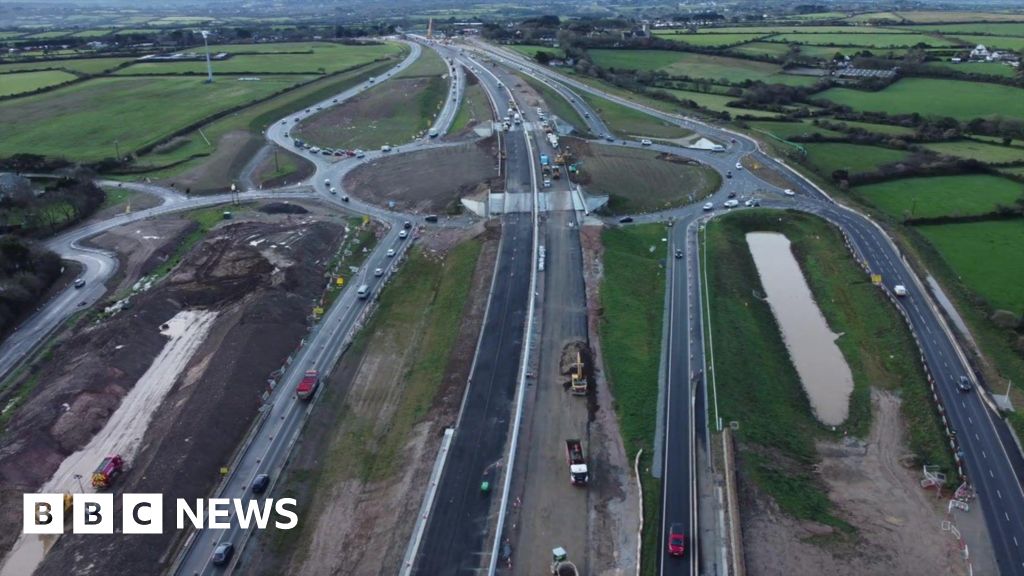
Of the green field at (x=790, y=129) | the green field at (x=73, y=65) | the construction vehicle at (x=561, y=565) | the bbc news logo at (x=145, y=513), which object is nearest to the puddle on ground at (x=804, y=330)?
the construction vehicle at (x=561, y=565)

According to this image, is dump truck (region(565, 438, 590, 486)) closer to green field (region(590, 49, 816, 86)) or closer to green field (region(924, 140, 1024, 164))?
green field (region(924, 140, 1024, 164))

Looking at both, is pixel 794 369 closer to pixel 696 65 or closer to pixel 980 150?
pixel 980 150

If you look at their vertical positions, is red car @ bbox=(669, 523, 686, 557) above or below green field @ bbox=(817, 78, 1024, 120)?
below

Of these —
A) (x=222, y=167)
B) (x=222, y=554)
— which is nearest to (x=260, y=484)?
(x=222, y=554)

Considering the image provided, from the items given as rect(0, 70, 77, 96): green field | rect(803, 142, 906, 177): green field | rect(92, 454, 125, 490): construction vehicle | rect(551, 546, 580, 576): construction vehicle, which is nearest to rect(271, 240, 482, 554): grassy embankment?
rect(92, 454, 125, 490): construction vehicle

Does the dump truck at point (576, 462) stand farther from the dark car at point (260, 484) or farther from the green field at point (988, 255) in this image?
the green field at point (988, 255)

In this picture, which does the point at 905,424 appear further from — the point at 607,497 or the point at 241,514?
the point at 241,514

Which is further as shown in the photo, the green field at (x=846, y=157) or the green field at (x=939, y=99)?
the green field at (x=939, y=99)
